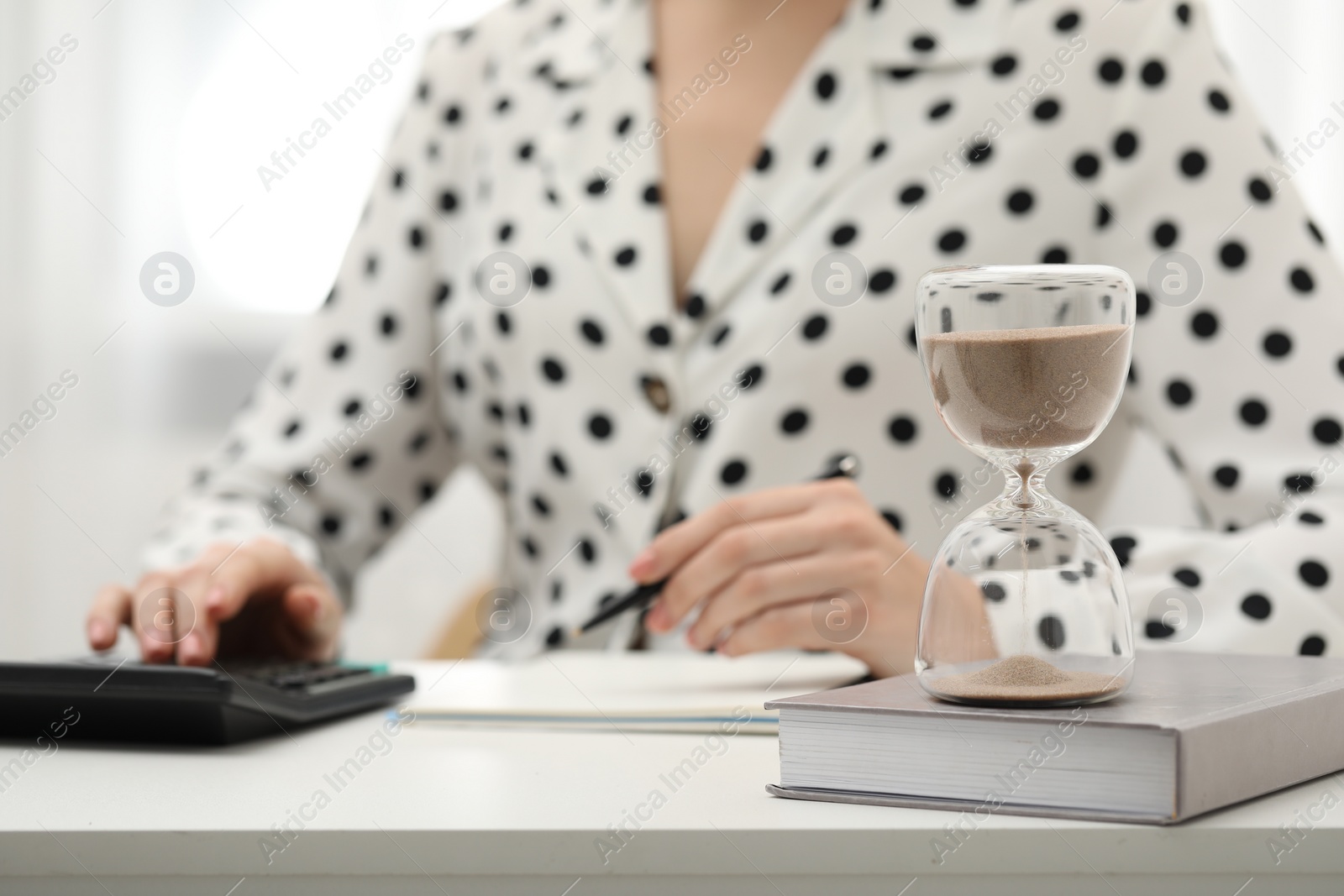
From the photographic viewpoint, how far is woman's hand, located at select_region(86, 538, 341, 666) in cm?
77

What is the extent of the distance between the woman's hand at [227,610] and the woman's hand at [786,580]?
0.92 ft

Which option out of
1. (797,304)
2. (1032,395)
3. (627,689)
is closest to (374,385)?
(797,304)

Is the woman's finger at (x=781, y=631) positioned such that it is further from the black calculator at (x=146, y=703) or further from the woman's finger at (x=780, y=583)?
the black calculator at (x=146, y=703)

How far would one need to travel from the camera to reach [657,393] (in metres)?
1.09

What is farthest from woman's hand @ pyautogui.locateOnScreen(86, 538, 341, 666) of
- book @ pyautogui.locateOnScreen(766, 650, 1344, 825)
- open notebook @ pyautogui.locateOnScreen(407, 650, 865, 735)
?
book @ pyautogui.locateOnScreen(766, 650, 1344, 825)

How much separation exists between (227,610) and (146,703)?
184 mm

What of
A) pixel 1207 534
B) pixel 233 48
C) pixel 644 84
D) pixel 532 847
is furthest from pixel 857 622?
pixel 233 48

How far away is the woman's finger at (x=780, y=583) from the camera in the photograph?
0.75 metres

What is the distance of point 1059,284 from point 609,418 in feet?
2.27

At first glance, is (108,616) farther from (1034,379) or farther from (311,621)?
(1034,379)

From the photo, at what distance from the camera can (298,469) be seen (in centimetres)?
120

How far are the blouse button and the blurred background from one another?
0.90 meters

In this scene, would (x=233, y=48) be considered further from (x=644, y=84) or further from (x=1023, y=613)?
(x=1023, y=613)

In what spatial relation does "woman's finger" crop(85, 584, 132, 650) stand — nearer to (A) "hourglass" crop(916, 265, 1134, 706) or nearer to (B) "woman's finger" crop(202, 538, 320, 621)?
(B) "woman's finger" crop(202, 538, 320, 621)
